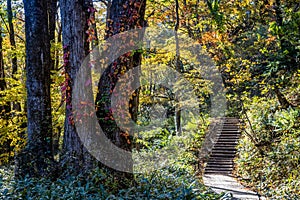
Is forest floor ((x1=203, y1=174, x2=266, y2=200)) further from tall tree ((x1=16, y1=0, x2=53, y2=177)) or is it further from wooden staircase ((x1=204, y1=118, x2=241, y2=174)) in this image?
tall tree ((x1=16, y1=0, x2=53, y2=177))

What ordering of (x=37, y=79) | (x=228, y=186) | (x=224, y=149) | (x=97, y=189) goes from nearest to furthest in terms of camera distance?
(x=97, y=189), (x=37, y=79), (x=228, y=186), (x=224, y=149)

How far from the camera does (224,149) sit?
11516mm

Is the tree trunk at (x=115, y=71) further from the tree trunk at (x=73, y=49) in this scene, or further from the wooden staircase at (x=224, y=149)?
the wooden staircase at (x=224, y=149)

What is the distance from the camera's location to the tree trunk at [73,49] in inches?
163

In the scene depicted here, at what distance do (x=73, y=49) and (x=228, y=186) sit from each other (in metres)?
6.33

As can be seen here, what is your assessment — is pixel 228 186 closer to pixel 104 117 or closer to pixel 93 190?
pixel 104 117

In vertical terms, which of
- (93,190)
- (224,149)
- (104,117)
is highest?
(104,117)

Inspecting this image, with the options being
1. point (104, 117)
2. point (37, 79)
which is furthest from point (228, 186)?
point (37, 79)

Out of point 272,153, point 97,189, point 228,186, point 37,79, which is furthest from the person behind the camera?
point 228,186

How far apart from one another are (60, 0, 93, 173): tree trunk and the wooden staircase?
7281 mm

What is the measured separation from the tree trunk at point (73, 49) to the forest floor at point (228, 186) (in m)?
4.56

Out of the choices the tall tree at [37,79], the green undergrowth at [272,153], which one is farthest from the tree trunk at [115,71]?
the green undergrowth at [272,153]

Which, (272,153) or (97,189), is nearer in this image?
(97,189)

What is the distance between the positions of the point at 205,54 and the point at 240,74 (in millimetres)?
3228
